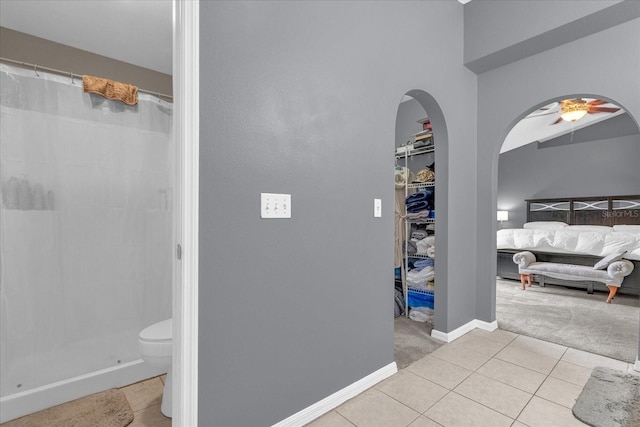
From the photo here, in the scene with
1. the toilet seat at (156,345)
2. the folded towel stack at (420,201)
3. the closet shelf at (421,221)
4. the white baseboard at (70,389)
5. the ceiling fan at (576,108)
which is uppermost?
the ceiling fan at (576,108)

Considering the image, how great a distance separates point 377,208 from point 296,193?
65cm

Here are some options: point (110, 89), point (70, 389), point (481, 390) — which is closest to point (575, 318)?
point (481, 390)

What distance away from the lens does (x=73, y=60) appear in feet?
8.10

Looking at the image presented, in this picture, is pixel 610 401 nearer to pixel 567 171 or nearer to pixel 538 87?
pixel 538 87

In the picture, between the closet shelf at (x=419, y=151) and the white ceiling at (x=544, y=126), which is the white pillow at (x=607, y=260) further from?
the closet shelf at (x=419, y=151)

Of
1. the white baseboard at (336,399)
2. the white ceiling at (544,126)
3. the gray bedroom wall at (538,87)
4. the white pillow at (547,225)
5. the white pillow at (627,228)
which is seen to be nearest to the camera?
the white baseboard at (336,399)

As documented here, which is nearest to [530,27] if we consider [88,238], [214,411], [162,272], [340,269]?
[340,269]

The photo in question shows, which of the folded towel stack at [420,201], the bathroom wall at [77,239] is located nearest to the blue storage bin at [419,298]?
the folded towel stack at [420,201]

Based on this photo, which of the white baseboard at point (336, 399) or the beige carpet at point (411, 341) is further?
the beige carpet at point (411, 341)

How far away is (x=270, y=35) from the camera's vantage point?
1.46m

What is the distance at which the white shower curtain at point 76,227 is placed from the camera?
1851mm

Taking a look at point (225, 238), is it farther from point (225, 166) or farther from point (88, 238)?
point (88, 238)

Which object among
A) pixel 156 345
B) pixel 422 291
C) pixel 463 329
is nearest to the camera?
pixel 156 345

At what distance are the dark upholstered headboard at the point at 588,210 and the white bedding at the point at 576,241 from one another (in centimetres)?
71
